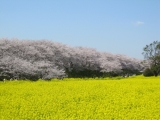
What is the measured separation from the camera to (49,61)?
3738 cm

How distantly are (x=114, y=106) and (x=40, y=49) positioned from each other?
3066cm

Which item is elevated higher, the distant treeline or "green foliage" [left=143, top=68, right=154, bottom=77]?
the distant treeline

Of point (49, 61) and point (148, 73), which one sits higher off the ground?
point (49, 61)

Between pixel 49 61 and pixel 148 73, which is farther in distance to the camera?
pixel 148 73

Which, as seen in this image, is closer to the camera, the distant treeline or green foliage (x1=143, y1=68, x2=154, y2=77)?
the distant treeline

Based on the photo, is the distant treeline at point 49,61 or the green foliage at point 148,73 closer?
the distant treeline at point 49,61

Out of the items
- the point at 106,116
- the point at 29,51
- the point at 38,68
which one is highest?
the point at 29,51

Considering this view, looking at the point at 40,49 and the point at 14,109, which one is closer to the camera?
the point at 14,109

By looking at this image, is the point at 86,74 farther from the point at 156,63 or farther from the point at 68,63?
the point at 156,63

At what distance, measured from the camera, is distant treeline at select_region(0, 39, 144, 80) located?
30.8 metres

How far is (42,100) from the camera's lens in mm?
12203

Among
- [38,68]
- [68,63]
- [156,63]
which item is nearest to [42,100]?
[38,68]

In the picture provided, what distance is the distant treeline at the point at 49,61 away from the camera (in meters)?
30.8

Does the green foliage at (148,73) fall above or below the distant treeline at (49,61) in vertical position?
below
